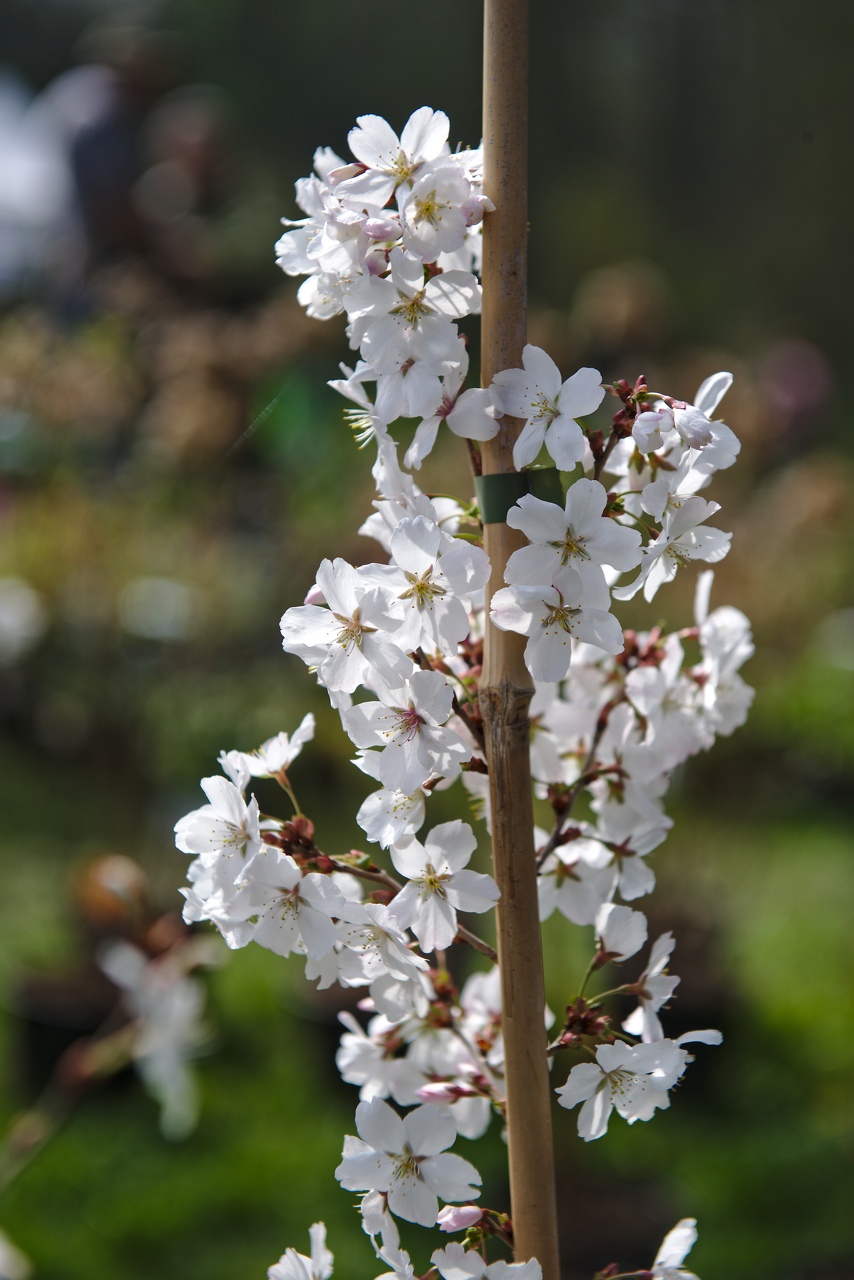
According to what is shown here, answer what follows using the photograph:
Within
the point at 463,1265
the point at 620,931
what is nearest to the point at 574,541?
the point at 620,931

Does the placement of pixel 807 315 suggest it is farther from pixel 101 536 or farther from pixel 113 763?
pixel 113 763

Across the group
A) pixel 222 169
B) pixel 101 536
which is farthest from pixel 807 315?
pixel 101 536

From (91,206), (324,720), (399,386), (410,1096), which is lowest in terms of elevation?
(410,1096)

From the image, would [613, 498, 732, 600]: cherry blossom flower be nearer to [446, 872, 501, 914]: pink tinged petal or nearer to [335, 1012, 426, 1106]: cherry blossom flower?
[446, 872, 501, 914]: pink tinged petal

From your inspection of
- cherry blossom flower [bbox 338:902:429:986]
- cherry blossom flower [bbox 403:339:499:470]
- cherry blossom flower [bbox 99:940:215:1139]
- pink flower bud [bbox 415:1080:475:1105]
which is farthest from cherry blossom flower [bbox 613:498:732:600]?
cherry blossom flower [bbox 99:940:215:1139]

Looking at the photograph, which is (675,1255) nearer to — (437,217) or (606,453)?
(606,453)

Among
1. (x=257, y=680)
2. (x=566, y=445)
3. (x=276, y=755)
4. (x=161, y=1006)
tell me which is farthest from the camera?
(x=257, y=680)
